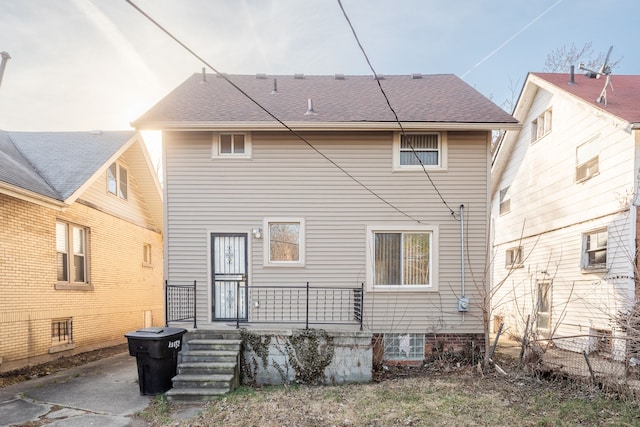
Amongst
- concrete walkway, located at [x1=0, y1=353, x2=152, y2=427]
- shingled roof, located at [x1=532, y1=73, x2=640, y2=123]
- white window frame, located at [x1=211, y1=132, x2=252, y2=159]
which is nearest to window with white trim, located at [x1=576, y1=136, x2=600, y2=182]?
shingled roof, located at [x1=532, y1=73, x2=640, y2=123]

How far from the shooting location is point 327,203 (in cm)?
762

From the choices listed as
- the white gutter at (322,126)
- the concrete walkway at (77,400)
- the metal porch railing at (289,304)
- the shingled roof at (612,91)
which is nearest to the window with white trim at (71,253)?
the concrete walkway at (77,400)

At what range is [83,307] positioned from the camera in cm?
871

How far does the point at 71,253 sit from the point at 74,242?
307mm

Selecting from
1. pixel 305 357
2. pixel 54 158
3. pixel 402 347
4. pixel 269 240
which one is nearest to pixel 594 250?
pixel 402 347

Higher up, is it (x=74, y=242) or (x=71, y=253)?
(x=74, y=242)

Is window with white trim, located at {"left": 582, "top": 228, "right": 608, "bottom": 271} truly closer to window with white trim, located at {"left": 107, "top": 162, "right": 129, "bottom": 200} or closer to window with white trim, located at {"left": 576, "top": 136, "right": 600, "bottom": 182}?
window with white trim, located at {"left": 576, "top": 136, "right": 600, "bottom": 182}

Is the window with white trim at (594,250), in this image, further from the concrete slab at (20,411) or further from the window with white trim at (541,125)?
the concrete slab at (20,411)

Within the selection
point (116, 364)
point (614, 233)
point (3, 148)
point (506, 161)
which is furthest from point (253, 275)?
point (506, 161)

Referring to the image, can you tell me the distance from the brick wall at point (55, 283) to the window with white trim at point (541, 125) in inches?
497

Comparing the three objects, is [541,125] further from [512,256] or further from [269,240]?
[269,240]

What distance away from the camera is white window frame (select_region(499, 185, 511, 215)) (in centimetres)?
1222

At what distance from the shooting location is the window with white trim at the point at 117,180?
1014 cm

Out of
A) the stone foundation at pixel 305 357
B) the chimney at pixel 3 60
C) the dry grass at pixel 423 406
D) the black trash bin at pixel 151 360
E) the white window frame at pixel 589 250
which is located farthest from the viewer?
the white window frame at pixel 589 250
